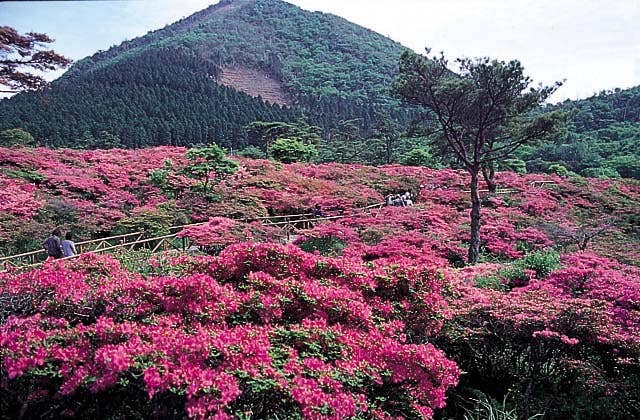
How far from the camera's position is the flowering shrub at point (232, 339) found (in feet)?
8.43

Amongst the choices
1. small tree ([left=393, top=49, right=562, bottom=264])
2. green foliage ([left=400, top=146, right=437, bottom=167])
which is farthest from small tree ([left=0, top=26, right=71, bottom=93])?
green foliage ([left=400, top=146, right=437, bottom=167])

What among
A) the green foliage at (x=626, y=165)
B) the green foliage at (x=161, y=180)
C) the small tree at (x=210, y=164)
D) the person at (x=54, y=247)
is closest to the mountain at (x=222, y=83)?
the green foliage at (x=161, y=180)

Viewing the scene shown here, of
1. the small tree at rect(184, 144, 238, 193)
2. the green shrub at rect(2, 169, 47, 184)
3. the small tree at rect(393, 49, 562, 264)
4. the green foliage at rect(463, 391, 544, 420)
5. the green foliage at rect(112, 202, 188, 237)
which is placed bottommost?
the green foliage at rect(463, 391, 544, 420)

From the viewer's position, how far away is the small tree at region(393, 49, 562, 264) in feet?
31.2

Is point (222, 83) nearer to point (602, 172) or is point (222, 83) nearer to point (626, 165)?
point (602, 172)

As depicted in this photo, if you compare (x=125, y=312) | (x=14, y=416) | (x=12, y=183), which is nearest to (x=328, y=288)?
(x=125, y=312)

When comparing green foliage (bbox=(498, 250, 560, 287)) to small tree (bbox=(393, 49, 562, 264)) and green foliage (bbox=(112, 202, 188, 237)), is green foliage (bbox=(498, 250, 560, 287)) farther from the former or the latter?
green foliage (bbox=(112, 202, 188, 237))

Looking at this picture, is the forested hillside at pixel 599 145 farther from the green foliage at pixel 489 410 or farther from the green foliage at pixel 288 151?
the green foliage at pixel 489 410

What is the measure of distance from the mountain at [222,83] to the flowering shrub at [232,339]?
13.4m

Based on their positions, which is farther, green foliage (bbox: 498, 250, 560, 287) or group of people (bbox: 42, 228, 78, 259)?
group of people (bbox: 42, 228, 78, 259)

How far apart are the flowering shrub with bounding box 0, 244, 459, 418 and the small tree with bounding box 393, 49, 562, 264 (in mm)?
5999

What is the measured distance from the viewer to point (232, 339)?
288 cm

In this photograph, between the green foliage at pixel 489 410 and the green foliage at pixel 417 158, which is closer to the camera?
the green foliage at pixel 489 410

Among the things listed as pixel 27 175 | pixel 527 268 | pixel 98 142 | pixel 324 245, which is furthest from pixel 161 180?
pixel 98 142
